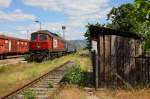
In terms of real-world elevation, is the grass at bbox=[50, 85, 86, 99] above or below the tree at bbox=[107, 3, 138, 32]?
below

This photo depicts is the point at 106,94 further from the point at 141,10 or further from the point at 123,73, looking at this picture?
the point at 141,10

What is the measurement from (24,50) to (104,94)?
51.3 meters

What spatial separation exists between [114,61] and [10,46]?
38955 millimetres

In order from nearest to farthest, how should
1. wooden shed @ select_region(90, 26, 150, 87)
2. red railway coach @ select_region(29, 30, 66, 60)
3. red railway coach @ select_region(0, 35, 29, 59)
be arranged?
1. wooden shed @ select_region(90, 26, 150, 87)
2. red railway coach @ select_region(29, 30, 66, 60)
3. red railway coach @ select_region(0, 35, 29, 59)

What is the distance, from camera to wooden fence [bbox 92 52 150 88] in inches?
650

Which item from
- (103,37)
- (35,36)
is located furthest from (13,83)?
(35,36)

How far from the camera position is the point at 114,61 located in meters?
16.8

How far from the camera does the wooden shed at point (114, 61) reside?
1667cm

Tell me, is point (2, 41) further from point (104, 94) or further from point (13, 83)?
point (104, 94)

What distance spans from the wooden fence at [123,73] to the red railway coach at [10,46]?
32752 mm

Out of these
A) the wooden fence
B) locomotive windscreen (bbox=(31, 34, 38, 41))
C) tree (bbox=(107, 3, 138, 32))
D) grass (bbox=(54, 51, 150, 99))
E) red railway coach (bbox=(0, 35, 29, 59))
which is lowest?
grass (bbox=(54, 51, 150, 99))

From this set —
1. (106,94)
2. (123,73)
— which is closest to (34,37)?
(123,73)

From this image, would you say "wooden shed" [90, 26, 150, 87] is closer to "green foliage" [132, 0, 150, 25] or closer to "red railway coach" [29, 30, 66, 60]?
"green foliage" [132, 0, 150, 25]

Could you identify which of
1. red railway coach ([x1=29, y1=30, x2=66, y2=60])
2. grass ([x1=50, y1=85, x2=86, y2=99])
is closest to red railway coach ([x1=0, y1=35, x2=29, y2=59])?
red railway coach ([x1=29, y1=30, x2=66, y2=60])
